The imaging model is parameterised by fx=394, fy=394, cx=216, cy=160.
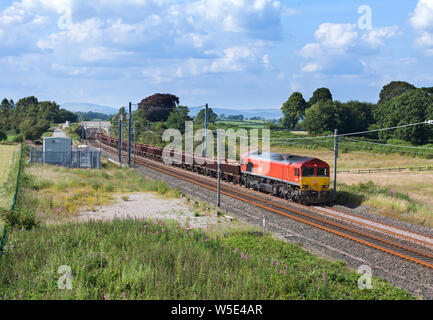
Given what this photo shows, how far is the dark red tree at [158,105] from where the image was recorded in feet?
408

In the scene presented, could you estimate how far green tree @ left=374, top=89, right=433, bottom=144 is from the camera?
72594 millimetres

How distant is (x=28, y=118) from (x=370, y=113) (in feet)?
311

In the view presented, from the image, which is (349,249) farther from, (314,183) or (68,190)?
(68,190)

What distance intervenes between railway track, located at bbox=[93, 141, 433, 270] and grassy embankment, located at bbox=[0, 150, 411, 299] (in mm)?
3741

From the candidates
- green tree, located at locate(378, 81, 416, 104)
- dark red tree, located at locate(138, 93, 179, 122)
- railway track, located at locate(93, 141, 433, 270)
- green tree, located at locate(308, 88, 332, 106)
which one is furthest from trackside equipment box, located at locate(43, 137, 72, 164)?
green tree, located at locate(378, 81, 416, 104)

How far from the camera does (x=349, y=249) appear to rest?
642 inches

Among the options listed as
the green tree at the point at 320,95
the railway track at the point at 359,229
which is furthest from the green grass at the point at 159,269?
the green tree at the point at 320,95

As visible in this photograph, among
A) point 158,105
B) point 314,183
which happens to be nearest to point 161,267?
point 314,183

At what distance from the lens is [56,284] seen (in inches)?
395

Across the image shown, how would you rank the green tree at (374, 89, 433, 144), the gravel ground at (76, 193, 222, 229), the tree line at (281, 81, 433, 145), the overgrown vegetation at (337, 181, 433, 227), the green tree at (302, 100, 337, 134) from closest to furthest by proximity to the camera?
the gravel ground at (76, 193, 222, 229), the overgrown vegetation at (337, 181, 433, 227), the green tree at (374, 89, 433, 144), the tree line at (281, 81, 433, 145), the green tree at (302, 100, 337, 134)

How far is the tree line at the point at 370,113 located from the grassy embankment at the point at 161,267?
68.3 metres

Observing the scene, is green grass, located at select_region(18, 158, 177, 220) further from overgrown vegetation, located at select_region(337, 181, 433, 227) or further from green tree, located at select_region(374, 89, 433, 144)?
green tree, located at select_region(374, 89, 433, 144)
